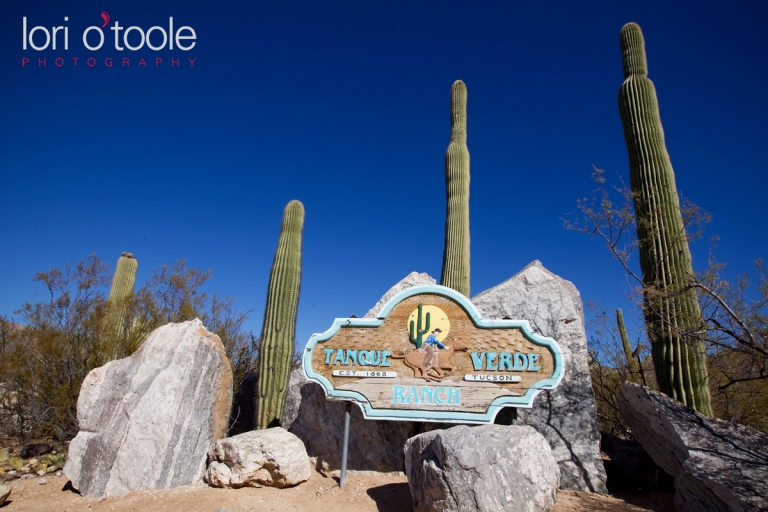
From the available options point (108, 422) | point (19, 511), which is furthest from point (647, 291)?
point (19, 511)

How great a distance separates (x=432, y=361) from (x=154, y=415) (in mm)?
3735

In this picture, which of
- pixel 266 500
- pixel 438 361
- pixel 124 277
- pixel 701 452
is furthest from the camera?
pixel 124 277

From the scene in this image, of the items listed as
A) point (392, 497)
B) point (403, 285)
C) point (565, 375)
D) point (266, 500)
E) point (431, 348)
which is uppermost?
point (403, 285)

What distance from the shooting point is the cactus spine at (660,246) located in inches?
244

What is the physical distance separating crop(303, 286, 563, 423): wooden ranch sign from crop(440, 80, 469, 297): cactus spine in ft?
7.94

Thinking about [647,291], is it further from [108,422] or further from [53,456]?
[53,456]

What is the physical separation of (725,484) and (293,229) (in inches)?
290

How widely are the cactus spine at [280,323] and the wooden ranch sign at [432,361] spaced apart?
159 cm

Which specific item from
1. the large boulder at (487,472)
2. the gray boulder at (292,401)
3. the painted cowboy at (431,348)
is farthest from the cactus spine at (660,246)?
the gray boulder at (292,401)

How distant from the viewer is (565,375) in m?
6.60

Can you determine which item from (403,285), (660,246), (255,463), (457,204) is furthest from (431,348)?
(457,204)

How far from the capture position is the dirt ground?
17.5 ft

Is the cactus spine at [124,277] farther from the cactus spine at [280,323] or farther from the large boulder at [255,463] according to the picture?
the large boulder at [255,463]

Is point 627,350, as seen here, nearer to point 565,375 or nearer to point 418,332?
point 565,375
